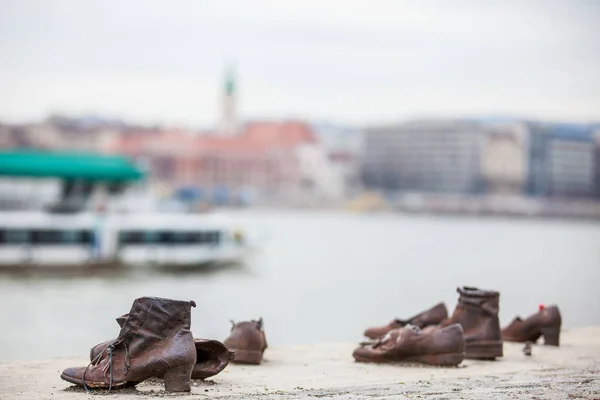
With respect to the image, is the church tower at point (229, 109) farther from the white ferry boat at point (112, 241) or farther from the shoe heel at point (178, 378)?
the shoe heel at point (178, 378)

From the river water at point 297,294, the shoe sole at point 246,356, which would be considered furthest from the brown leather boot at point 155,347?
the river water at point 297,294

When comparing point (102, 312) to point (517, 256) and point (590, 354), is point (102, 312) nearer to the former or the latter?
point (590, 354)

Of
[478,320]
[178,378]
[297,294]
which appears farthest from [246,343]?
[297,294]

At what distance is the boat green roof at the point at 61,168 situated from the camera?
38031mm

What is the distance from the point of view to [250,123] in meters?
198

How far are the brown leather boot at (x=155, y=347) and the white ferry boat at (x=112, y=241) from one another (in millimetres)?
25778

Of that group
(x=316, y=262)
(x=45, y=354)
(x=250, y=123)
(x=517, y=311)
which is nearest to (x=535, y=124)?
(x=250, y=123)

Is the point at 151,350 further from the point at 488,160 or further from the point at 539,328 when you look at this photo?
the point at 488,160

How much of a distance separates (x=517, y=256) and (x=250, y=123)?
14132 centimetres

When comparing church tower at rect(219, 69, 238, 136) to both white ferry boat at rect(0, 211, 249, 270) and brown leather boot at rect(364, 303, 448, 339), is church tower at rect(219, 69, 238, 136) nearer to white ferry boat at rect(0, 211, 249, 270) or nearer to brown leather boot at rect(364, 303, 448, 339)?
white ferry boat at rect(0, 211, 249, 270)

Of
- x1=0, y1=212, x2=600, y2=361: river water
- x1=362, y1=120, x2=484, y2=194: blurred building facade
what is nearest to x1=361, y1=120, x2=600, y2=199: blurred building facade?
x1=362, y1=120, x2=484, y2=194: blurred building facade

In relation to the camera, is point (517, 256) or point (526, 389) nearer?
point (526, 389)

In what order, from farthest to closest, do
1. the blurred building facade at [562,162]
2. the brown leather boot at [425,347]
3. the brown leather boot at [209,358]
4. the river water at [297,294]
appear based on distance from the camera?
the blurred building facade at [562,162]
the river water at [297,294]
the brown leather boot at [425,347]
the brown leather boot at [209,358]

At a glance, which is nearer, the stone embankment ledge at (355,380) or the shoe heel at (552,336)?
the stone embankment ledge at (355,380)
